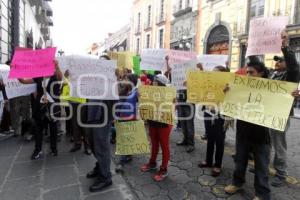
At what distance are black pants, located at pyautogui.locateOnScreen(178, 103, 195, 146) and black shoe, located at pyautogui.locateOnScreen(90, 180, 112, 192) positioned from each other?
2097mm

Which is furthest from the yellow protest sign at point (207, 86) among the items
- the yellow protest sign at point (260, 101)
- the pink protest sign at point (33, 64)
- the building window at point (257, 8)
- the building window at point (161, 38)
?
the building window at point (161, 38)

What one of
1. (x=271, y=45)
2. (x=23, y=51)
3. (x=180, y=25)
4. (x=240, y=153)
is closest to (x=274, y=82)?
(x=271, y=45)

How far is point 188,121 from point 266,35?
2.30m

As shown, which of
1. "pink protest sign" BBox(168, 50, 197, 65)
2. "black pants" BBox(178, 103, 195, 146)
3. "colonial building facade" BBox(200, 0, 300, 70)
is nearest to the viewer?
"black pants" BBox(178, 103, 195, 146)

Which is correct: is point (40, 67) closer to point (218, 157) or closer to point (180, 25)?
point (218, 157)

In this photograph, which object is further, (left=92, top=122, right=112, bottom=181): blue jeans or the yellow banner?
the yellow banner

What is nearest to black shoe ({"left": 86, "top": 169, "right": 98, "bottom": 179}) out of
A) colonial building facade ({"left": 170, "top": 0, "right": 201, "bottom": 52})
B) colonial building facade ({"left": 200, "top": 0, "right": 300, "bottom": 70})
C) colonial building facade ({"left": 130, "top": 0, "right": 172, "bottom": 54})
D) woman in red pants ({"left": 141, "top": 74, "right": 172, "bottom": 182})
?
woman in red pants ({"left": 141, "top": 74, "right": 172, "bottom": 182})

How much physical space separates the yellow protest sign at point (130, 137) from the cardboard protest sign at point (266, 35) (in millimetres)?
1862

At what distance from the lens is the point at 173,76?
16.1 feet

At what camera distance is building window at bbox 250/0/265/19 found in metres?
13.6

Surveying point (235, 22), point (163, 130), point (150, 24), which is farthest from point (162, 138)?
point (150, 24)

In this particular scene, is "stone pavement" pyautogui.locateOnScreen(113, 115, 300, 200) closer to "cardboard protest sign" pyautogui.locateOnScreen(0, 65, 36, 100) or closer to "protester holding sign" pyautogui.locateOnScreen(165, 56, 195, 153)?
"protester holding sign" pyautogui.locateOnScreen(165, 56, 195, 153)

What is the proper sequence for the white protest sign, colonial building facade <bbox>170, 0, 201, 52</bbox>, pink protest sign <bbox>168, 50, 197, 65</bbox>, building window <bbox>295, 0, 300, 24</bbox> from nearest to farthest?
pink protest sign <bbox>168, 50, 197, 65</bbox> → the white protest sign → building window <bbox>295, 0, 300, 24</bbox> → colonial building facade <bbox>170, 0, 201, 52</bbox>

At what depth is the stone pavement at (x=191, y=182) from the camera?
3.47m
